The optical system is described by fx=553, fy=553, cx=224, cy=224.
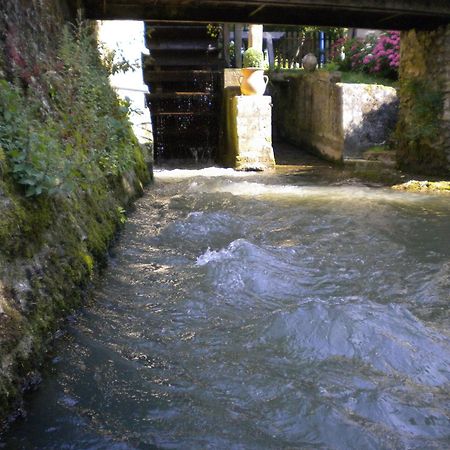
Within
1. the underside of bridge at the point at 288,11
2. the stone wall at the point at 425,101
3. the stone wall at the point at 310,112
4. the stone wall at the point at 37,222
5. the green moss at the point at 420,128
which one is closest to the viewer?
the stone wall at the point at 37,222

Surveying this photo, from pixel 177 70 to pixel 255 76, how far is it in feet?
14.5

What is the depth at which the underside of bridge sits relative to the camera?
295 inches

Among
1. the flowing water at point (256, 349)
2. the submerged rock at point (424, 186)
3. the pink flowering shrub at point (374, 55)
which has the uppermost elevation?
the pink flowering shrub at point (374, 55)

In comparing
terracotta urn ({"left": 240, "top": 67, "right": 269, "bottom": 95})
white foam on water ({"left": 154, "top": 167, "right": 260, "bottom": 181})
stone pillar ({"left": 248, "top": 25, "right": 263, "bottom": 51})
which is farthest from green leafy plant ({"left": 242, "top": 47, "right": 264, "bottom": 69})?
white foam on water ({"left": 154, "top": 167, "right": 260, "bottom": 181})

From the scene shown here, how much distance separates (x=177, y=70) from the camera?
14.6 m

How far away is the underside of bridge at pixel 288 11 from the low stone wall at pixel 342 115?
211 centimetres

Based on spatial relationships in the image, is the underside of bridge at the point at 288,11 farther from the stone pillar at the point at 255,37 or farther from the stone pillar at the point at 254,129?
the stone pillar at the point at 255,37

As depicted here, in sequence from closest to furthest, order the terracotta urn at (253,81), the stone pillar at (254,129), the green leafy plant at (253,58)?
the stone pillar at (254,129), the terracotta urn at (253,81), the green leafy plant at (253,58)

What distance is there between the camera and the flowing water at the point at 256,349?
2.12 m

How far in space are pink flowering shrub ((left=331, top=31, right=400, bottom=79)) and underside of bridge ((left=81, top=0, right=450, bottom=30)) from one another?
164 inches

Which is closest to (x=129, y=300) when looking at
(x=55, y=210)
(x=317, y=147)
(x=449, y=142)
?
(x=55, y=210)

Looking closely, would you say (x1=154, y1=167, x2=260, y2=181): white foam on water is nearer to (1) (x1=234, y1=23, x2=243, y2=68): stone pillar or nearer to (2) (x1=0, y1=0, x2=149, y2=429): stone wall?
(2) (x1=0, y1=0, x2=149, y2=429): stone wall

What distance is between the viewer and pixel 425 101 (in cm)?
882

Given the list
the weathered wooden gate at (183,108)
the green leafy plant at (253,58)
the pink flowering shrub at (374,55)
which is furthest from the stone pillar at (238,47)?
the pink flowering shrub at (374,55)
